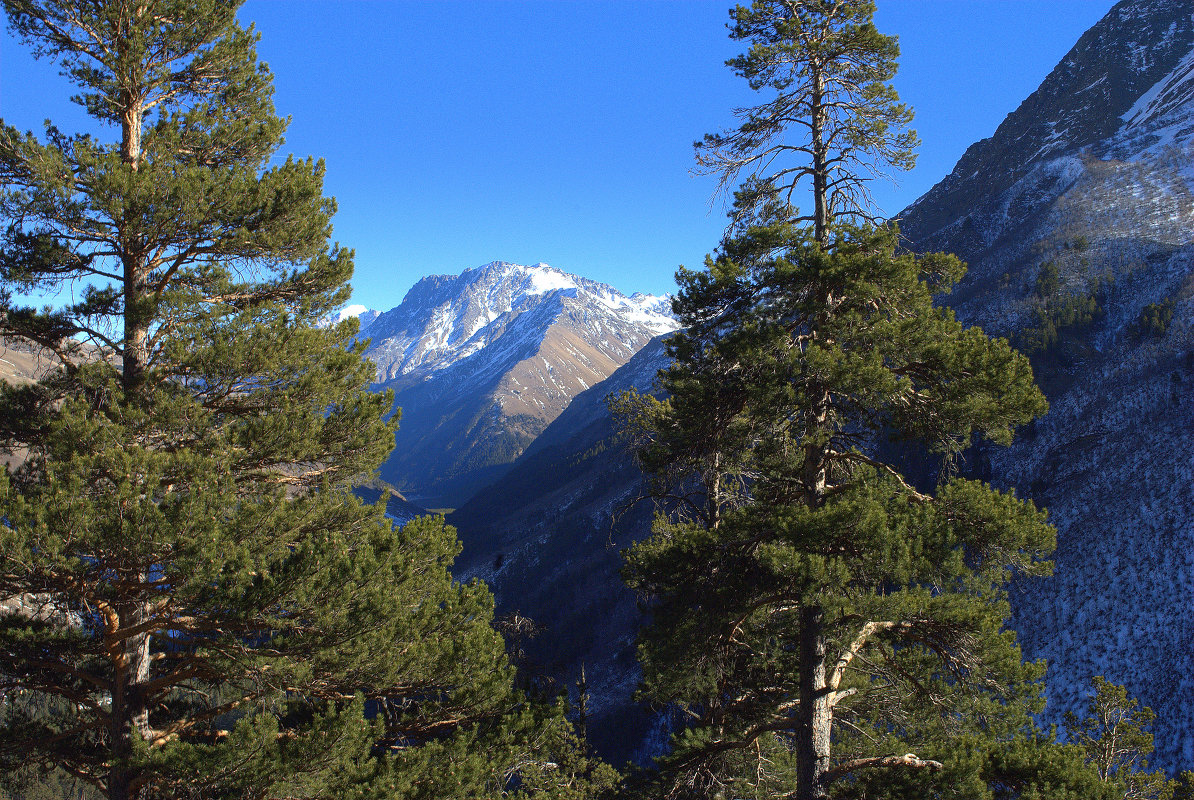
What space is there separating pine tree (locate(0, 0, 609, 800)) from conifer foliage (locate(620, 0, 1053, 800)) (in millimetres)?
3617

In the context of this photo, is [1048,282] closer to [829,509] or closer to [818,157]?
[818,157]

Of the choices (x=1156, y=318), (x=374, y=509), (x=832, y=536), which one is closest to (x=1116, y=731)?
(x=832, y=536)

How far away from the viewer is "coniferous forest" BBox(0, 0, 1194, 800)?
761 centimetres

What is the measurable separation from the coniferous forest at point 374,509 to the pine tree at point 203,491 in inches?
2.0

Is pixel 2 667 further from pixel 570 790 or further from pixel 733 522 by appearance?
pixel 570 790

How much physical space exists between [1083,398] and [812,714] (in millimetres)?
88327

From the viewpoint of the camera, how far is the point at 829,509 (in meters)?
7.75

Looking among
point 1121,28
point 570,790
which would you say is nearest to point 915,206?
point 1121,28

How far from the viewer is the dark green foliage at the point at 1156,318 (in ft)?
252

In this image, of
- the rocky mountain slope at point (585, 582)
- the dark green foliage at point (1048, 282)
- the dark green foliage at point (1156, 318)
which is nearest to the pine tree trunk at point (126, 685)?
the rocky mountain slope at point (585, 582)

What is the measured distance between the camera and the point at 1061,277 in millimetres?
101875

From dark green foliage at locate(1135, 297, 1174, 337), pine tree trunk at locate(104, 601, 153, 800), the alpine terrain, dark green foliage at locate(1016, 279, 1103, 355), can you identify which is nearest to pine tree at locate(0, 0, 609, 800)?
pine tree trunk at locate(104, 601, 153, 800)

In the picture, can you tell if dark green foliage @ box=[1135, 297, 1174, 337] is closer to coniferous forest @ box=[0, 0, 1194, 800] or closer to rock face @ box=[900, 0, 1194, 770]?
rock face @ box=[900, 0, 1194, 770]

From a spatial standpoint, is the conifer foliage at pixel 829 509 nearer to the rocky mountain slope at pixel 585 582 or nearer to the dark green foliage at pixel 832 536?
the dark green foliage at pixel 832 536
